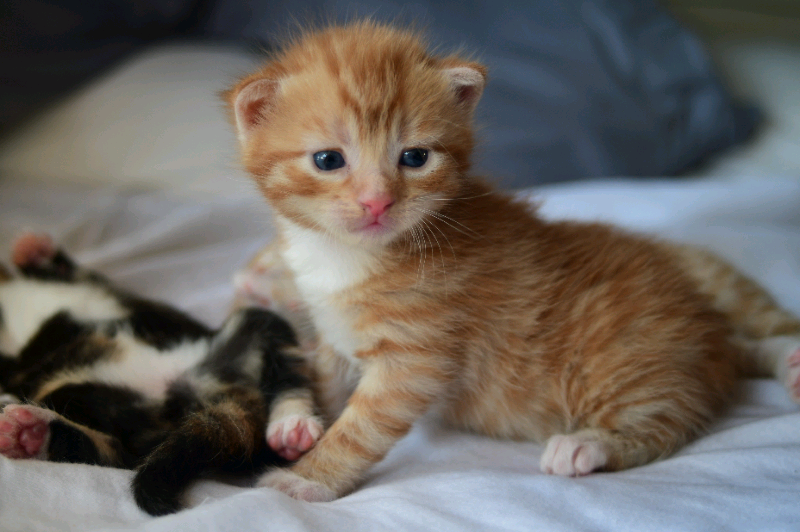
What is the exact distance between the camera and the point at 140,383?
4.52ft

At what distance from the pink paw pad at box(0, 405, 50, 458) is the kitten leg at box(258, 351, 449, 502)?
404 millimetres

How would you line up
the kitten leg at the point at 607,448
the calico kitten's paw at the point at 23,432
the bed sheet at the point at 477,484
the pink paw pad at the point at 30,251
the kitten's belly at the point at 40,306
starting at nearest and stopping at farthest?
the bed sheet at the point at 477,484
the calico kitten's paw at the point at 23,432
the kitten leg at the point at 607,448
the kitten's belly at the point at 40,306
the pink paw pad at the point at 30,251

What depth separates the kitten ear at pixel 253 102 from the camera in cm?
118

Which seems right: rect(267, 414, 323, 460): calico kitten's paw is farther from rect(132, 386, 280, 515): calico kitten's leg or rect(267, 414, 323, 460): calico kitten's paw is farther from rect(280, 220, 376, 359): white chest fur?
rect(280, 220, 376, 359): white chest fur

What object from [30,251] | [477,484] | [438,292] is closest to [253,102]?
[438,292]

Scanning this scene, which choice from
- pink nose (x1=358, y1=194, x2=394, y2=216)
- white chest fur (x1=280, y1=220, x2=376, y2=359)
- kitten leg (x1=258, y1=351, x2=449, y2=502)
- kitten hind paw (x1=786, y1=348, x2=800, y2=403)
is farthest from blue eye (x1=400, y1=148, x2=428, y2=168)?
kitten hind paw (x1=786, y1=348, x2=800, y2=403)

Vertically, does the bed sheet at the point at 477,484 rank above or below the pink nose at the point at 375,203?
below

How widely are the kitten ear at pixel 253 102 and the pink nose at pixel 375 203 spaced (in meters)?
0.31

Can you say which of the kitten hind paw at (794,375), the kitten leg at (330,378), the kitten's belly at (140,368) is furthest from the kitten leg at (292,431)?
the kitten hind paw at (794,375)

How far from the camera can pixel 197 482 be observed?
1.08 m

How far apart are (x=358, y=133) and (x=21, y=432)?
2.64ft

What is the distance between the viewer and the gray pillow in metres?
2.54

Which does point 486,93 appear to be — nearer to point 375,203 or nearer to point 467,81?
point 467,81

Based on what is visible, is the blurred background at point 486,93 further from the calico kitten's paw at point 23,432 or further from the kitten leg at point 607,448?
the calico kitten's paw at point 23,432
